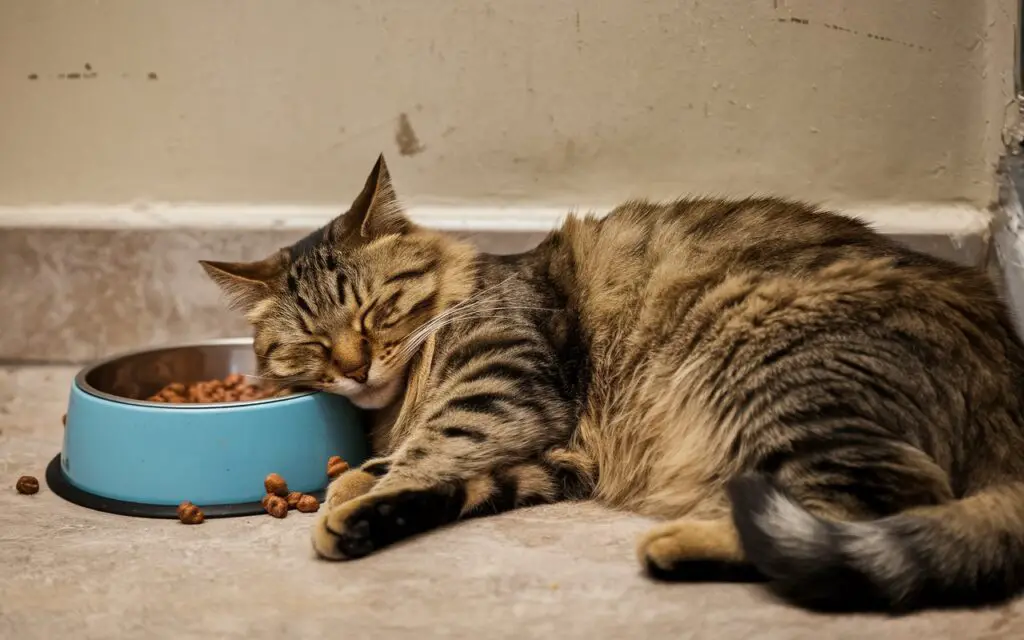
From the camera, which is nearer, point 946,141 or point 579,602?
point 579,602

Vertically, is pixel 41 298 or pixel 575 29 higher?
pixel 575 29

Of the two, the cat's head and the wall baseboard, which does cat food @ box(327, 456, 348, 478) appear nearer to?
the cat's head

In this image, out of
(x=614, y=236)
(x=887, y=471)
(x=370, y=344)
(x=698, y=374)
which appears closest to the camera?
(x=887, y=471)

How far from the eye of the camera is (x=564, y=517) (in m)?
1.63

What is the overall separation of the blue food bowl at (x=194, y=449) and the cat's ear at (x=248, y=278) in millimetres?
224

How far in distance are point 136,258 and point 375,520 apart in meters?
1.26

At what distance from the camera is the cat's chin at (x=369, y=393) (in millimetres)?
1726

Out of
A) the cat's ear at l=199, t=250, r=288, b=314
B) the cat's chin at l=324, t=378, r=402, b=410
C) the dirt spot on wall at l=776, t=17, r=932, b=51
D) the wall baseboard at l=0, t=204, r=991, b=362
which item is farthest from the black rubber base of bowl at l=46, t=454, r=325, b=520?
the dirt spot on wall at l=776, t=17, r=932, b=51

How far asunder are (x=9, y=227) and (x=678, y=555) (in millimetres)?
1884

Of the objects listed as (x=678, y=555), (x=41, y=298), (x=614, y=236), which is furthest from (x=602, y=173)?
(x=41, y=298)

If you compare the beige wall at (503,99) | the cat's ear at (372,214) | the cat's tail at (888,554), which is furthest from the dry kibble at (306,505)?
the beige wall at (503,99)

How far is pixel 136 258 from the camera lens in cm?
239

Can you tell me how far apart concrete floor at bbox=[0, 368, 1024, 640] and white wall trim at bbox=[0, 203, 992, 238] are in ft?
2.85

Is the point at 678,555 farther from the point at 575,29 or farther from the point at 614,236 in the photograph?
the point at 575,29
